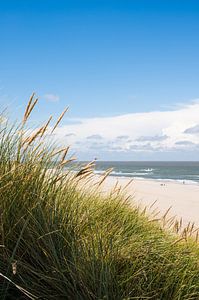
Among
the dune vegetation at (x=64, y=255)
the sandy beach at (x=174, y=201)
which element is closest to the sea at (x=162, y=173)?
the sandy beach at (x=174, y=201)

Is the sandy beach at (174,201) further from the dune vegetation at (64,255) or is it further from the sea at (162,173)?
the dune vegetation at (64,255)

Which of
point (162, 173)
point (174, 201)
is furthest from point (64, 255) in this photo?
point (162, 173)

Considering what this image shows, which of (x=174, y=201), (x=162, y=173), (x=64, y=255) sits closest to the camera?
(x=64, y=255)

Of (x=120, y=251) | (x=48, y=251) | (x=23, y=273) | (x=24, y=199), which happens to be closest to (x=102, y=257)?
(x=120, y=251)

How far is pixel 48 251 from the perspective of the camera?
2.58m

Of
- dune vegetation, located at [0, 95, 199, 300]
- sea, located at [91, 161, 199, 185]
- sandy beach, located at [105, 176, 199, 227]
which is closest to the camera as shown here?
dune vegetation, located at [0, 95, 199, 300]

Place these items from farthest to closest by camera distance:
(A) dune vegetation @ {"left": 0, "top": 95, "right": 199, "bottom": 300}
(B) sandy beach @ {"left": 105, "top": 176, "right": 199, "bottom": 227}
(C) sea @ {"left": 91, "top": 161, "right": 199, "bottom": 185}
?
(C) sea @ {"left": 91, "top": 161, "right": 199, "bottom": 185}
(B) sandy beach @ {"left": 105, "top": 176, "right": 199, "bottom": 227}
(A) dune vegetation @ {"left": 0, "top": 95, "right": 199, "bottom": 300}

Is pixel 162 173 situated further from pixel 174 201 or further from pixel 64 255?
pixel 64 255

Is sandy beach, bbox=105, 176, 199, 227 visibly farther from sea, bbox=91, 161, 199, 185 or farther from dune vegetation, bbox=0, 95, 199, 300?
dune vegetation, bbox=0, 95, 199, 300

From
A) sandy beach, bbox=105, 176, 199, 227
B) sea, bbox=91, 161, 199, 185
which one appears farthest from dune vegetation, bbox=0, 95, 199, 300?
sea, bbox=91, 161, 199, 185

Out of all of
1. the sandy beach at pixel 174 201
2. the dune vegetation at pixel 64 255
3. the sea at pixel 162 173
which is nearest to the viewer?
the dune vegetation at pixel 64 255

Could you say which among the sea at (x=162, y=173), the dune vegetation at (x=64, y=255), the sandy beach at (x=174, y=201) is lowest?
the sandy beach at (x=174, y=201)

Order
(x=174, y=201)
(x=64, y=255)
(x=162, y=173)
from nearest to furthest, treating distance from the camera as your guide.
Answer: (x=64, y=255) < (x=174, y=201) < (x=162, y=173)

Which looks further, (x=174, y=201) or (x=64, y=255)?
(x=174, y=201)
